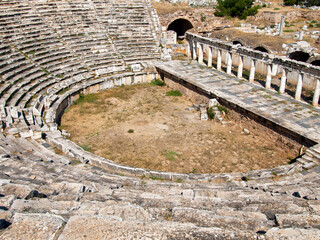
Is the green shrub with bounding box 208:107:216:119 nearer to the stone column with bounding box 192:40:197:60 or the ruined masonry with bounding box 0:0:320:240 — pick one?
the ruined masonry with bounding box 0:0:320:240

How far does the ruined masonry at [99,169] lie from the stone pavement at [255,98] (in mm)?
148

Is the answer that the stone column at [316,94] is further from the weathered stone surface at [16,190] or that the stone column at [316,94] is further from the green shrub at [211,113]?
the weathered stone surface at [16,190]

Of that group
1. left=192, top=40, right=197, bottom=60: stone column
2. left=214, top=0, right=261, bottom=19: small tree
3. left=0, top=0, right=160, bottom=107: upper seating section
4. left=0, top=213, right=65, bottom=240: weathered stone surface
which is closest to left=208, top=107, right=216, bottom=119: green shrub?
left=0, top=0, right=160, bottom=107: upper seating section

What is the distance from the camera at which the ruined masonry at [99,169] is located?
4727mm

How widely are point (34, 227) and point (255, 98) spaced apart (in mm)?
13528

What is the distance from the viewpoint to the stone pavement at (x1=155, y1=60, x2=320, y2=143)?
13227mm

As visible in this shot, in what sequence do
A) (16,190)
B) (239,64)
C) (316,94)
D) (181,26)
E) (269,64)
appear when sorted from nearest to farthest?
(16,190) → (316,94) → (269,64) → (239,64) → (181,26)

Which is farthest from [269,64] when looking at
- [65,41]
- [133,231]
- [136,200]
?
[133,231]

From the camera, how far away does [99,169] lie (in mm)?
10602

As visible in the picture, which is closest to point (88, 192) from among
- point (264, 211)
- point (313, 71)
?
point (264, 211)

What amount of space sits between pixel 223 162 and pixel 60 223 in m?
8.70

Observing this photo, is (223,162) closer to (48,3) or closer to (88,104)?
(88,104)

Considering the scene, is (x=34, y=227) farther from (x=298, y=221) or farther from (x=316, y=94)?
(x=316, y=94)

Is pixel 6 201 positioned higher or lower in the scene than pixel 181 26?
higher
